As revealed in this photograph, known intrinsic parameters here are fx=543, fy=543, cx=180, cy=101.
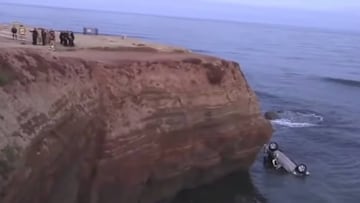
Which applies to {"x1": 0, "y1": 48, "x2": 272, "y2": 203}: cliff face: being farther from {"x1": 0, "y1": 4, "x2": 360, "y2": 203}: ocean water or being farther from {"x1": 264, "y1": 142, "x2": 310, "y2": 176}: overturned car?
{"x1": 264, "y1": 142, "x2": 310, "y2": 176}: overturned car

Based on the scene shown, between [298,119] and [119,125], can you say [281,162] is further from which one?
[298,119]

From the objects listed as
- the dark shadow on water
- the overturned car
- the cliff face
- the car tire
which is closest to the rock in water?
the overturned car

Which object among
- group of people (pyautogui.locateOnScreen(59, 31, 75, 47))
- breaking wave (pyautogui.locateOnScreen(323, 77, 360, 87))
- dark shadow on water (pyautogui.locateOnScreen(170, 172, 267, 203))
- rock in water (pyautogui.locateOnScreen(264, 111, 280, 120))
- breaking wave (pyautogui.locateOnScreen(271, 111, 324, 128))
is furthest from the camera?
breaking wave (pyautogui.locateOnScreen(323, 77, 360, 87))

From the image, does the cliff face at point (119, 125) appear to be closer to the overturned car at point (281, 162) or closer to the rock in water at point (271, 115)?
the overturned car at point (281, 162)

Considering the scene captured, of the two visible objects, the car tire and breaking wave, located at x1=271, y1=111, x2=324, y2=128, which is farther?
breaking wave, located at x1=271, y1=111, x2=324, y2=128

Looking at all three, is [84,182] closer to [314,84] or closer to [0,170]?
[0,170]

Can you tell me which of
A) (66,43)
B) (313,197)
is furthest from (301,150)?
(66,43)

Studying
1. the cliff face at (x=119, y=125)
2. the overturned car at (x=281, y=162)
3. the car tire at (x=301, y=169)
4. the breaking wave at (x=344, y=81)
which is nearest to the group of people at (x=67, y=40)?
the cliff face at (x=119, y=125)
